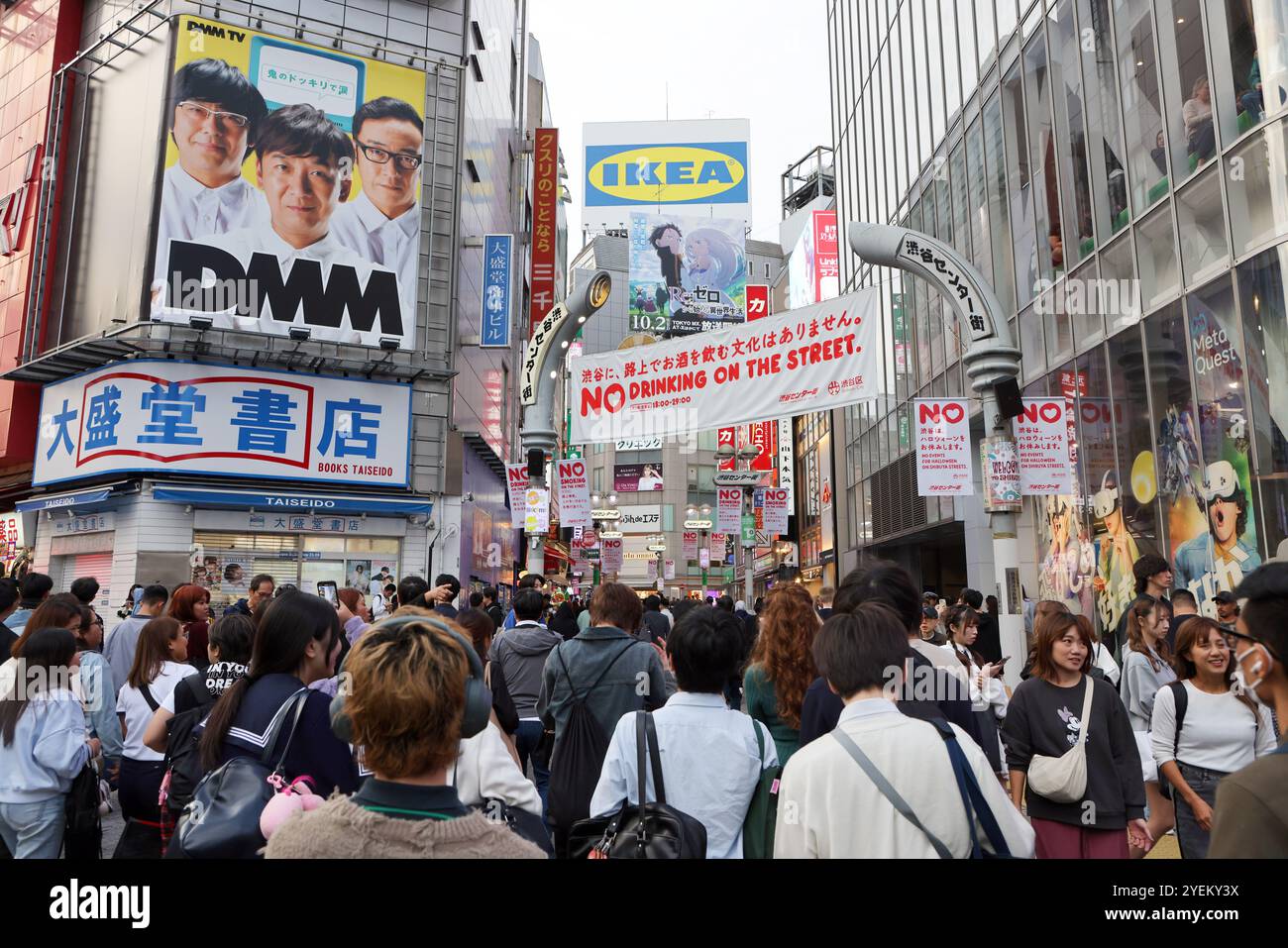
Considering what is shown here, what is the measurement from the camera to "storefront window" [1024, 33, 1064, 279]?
53.7 ft

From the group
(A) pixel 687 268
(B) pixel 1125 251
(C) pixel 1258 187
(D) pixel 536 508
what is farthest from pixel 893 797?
(A) pixel 687 268

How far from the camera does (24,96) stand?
2688 centimetres

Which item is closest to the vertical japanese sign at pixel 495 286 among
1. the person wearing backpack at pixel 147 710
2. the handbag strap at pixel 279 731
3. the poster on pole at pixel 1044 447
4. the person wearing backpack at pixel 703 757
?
the poster on pole at pixel 1044 447

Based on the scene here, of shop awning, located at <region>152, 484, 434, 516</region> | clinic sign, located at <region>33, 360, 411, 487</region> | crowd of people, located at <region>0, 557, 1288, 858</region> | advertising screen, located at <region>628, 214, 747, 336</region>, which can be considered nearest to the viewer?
crowd of people, located at <region>0, 557, 1288, 858</region>

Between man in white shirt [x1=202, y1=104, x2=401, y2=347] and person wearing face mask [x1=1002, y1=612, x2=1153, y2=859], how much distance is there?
71.2ft

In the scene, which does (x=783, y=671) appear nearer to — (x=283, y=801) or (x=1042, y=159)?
(x=283, y=801)

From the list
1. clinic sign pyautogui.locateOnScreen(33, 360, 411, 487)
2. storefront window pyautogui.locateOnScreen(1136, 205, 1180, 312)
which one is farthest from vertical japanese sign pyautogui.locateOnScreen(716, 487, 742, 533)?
storefront window pyautogui.locateOnScreen(1136, 205, 1180, 312)

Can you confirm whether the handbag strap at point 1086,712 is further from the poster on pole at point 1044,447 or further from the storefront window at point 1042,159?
the storefront window at point 1042,159

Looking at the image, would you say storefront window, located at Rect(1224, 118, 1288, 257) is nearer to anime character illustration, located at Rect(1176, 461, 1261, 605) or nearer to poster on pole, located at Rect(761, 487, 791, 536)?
anime character illustration, located at Rect(1176, 461, 1261, 605)

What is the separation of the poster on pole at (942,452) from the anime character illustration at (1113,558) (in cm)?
396
